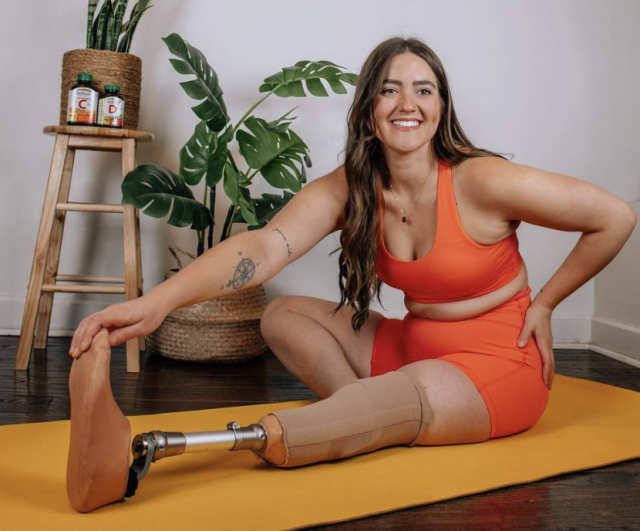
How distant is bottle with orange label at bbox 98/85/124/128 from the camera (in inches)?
91.9

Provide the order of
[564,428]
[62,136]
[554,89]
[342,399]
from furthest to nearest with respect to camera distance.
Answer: [554,89] → [62,136] → [564,428] → [342,399]

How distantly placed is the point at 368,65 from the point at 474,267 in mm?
485

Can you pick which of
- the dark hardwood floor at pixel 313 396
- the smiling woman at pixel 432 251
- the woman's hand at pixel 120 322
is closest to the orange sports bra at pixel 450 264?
the smiling woman at pixel 432 251

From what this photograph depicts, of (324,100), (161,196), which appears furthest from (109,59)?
(324,100)

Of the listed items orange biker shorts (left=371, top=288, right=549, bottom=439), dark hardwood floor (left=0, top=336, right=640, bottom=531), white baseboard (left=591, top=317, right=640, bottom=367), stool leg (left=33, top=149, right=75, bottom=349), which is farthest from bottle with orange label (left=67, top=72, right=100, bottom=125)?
white baseboard (left=591, top=317, right=640, bottom=367)

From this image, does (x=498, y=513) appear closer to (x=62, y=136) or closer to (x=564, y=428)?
(x=564, y=428)

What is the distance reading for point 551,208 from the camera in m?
1.46

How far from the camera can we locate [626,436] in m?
1.59

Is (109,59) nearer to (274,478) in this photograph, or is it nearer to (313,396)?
(313,396)

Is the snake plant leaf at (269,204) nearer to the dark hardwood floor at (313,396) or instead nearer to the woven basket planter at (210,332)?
the woven basket planter at (210,332)

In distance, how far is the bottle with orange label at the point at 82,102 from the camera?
2.31m

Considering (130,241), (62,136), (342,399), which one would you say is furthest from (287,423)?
(62,136)

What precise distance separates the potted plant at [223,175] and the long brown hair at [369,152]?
0.75 metres

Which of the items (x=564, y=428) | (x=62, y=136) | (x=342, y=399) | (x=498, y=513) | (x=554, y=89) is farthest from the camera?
(x=554, y=89)
